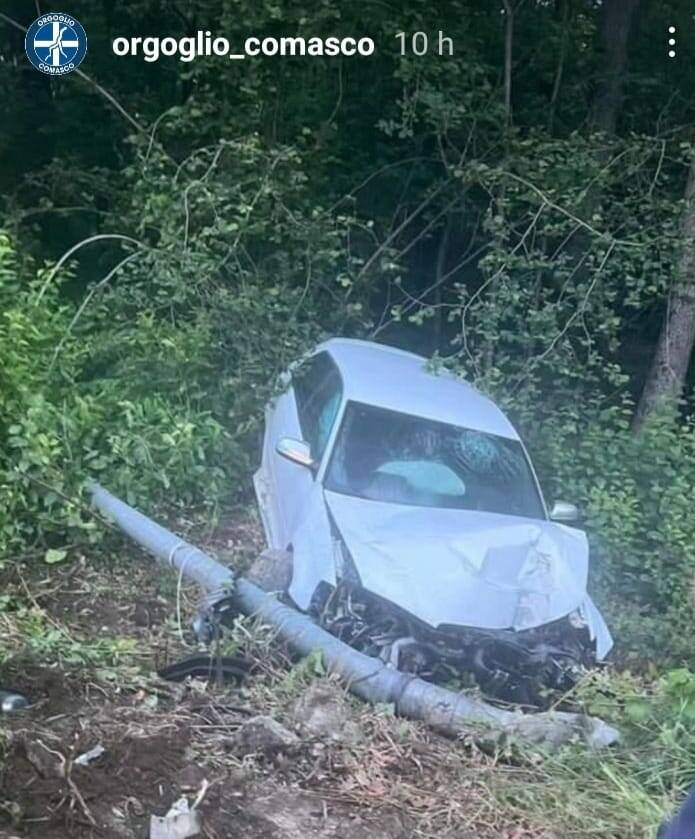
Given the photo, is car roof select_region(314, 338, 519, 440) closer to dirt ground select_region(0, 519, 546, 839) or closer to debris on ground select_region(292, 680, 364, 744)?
dirt ground select_region(0, 519, 546, 839)

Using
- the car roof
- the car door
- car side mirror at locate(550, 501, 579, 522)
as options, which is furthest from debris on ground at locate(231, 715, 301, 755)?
the car roof

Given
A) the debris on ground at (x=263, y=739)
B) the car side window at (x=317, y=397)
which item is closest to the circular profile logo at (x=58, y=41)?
the car side window at (x=317, y=397)

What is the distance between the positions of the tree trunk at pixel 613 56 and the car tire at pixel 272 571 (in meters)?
5.08

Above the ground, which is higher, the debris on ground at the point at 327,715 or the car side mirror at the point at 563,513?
the car side mirror at the point at 563,513

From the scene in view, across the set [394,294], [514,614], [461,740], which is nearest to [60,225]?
[394,294]

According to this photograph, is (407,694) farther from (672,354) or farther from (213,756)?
(672,354)

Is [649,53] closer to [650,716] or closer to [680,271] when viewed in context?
[680,271]

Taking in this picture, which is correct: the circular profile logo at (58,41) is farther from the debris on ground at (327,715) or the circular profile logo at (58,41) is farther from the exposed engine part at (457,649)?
the debris on ground at (327,715)

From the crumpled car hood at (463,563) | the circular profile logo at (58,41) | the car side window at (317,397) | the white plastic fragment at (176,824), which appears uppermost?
the circular profile logo at (58,41)

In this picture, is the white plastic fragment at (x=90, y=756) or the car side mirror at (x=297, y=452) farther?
the car side mirror at (x=297, y=452)

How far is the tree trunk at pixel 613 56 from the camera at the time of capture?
8.89m

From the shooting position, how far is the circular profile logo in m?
8.40

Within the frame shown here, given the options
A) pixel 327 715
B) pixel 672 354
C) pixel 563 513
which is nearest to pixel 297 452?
pixel 563 513

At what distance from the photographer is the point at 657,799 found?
388 cm
